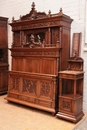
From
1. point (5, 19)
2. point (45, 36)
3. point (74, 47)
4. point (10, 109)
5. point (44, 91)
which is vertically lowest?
point (10, 109)

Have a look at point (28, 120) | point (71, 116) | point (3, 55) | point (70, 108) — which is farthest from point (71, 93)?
point (3, 55)

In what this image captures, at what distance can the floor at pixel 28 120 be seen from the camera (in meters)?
3.13

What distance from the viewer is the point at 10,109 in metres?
4.05

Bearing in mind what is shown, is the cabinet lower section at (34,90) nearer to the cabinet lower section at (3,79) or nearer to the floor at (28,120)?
the floor at (28,120)

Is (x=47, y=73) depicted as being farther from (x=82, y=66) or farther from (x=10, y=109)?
(x=10, y=109)

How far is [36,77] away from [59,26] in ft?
4.37

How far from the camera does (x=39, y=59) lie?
4074 millimetres

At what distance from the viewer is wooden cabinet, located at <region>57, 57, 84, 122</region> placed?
11.2 feet

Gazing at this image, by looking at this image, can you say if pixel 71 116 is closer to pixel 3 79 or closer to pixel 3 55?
pixel 3 79

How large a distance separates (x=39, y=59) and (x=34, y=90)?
784mm

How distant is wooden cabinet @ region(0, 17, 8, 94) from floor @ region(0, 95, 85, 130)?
1287 mm

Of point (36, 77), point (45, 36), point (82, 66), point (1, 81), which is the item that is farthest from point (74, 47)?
point (1, 81)

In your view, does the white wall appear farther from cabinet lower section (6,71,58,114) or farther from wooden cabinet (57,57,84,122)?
cabinet lower section (6,71,58,114)

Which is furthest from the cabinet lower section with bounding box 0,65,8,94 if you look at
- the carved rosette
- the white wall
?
the white wall
